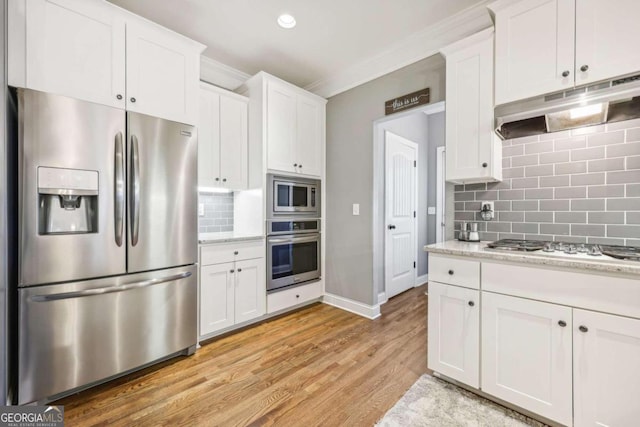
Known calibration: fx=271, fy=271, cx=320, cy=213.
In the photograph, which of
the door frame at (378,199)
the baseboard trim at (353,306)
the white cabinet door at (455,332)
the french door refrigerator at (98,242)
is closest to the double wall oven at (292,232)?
the baseboard trim at (353,306)

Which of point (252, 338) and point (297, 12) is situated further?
point (252, 338)

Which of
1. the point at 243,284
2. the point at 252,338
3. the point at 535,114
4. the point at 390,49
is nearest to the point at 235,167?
the point at 243,284

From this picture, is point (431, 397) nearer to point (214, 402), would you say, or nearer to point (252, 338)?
point (214, 402)

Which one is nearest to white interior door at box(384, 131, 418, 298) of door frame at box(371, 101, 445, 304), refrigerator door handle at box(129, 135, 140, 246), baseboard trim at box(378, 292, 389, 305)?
baseboard trim at box(378, 292, 389, 305)

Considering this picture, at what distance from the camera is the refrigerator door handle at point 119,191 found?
180 cm

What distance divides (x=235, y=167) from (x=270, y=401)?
2096mm

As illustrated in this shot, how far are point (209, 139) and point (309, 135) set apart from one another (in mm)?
1151

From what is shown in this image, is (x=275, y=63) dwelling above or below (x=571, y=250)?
above

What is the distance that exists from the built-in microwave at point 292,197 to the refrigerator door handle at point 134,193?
1.20 metres

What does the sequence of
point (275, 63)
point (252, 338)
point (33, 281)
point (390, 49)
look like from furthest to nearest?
point (275, 63) < point (390, 49) < point (252, 338) < point (33, 281)

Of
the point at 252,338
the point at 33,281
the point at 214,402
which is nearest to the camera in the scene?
the point at 33,281

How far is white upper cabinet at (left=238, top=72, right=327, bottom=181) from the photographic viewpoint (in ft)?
9.30

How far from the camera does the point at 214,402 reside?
1.68 metres

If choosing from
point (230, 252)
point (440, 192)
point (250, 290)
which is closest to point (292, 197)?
point (230, 252)
